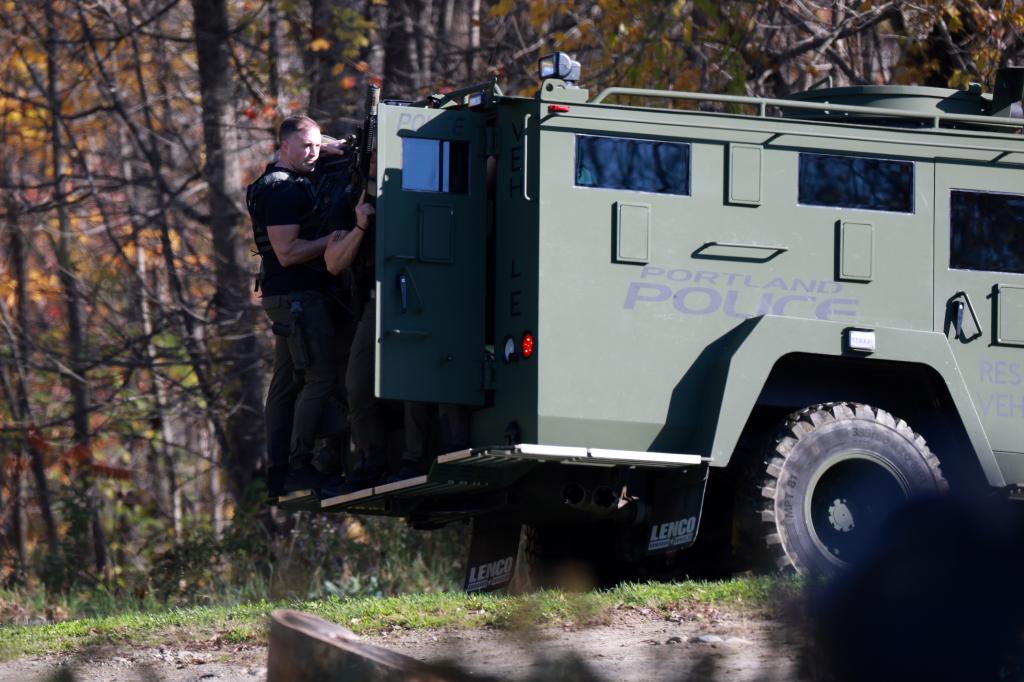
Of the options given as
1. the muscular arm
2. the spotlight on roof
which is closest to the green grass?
the muscular arm

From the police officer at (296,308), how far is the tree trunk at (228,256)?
6825 mm

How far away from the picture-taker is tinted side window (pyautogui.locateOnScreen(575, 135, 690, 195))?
7.99 m

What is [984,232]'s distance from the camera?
28.3ft

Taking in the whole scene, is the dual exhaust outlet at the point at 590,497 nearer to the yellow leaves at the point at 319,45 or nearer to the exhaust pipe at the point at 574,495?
the exhaust pipe at the point at 574,495

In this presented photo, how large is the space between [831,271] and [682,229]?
2.82ft

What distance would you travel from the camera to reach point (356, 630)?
25.1ft

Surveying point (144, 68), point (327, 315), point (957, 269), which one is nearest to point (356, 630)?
A: point (327, 315)

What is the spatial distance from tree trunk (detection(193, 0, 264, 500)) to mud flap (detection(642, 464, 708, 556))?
8.20m

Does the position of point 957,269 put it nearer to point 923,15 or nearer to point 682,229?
point 682,229

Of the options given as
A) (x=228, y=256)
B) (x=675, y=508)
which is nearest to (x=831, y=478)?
(x=675, y=508)

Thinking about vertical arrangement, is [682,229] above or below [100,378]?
above

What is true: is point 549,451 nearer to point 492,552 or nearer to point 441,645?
point 492,552

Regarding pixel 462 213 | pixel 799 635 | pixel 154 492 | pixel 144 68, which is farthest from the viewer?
pixel 154 492

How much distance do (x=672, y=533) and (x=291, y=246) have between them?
8.51ft
